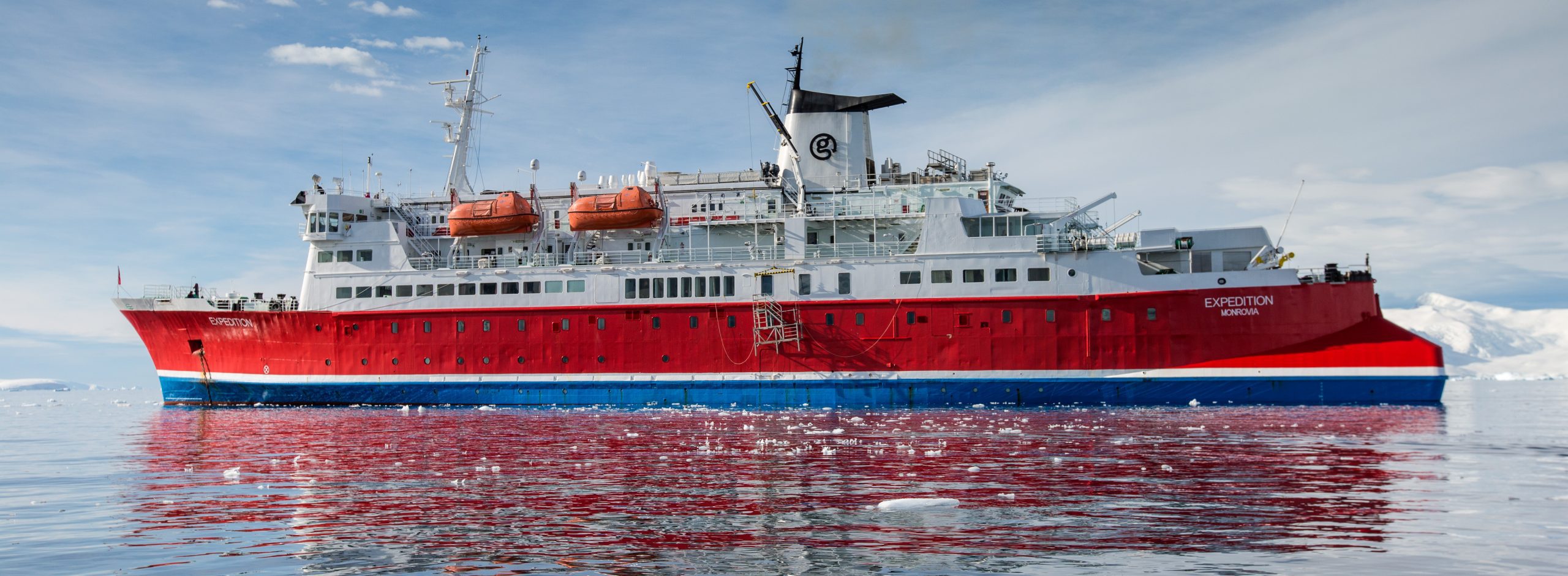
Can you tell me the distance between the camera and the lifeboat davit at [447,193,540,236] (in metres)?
36.8

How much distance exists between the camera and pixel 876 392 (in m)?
33.0

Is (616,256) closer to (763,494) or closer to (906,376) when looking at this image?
(906,376)

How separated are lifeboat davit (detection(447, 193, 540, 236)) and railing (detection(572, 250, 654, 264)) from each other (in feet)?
7.22

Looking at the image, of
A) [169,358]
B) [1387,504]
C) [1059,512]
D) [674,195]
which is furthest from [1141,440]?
[169,358]

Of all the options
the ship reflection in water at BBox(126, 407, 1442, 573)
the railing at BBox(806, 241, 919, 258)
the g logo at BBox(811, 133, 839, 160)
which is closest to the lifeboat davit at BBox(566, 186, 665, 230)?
the railing at BBox(806, 241, 919, 258)

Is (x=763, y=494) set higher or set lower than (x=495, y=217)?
lower

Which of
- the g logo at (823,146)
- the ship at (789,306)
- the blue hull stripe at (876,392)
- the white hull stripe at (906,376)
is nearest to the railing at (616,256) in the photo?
the ship at (789,306)

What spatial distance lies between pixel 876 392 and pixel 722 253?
776 cm

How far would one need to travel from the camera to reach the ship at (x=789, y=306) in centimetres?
3112

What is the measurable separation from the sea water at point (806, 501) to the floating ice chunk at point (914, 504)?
4cm

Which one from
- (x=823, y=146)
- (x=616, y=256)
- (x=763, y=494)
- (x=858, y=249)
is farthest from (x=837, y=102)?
(x=763, y=494)

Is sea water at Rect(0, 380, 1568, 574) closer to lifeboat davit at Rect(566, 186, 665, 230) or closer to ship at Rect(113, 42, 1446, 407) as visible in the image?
ship at Rect(113, 42, 1446, 407)

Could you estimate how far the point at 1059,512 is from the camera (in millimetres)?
11117

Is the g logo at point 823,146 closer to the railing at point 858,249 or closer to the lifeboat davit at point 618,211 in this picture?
the railing at point 858,249
